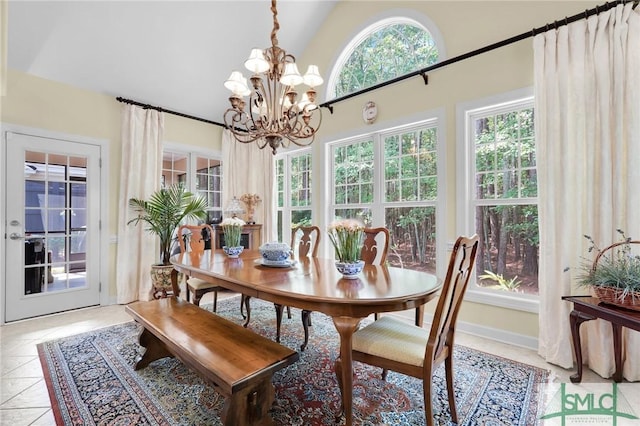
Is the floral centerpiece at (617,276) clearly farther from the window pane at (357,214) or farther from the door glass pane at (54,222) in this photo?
the door glass pane at (54,222)

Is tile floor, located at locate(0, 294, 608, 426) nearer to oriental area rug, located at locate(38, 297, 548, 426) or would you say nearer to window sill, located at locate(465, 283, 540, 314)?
oriental area rug, located at locate(38, 297, 548, 426)

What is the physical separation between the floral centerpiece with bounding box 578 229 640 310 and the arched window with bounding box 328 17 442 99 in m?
2.36

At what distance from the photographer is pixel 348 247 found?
190cm

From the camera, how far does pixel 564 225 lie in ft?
7.80

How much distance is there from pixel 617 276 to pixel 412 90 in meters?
2.45

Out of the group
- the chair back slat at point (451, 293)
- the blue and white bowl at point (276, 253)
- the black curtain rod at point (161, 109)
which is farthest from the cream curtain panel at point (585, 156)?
the black curtain rod at point (161, 109)

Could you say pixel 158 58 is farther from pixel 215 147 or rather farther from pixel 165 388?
pixel 165 388

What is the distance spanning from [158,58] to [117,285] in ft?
9.73

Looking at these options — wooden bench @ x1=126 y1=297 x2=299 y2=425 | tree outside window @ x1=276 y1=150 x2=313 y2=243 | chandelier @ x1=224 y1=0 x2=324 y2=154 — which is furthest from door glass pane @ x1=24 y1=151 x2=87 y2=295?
tree outside window @ x1=276 y1=150 x2=313 y2=243

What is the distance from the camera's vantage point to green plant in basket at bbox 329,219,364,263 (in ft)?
6.18

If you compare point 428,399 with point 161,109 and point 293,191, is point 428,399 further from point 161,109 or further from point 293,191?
point 161,109

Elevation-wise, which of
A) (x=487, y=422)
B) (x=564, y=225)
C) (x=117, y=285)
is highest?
(x=564, y=225)

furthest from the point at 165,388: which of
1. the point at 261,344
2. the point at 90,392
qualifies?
the point at 261,344

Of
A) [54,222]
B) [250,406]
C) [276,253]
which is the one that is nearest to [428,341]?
[250,406]
